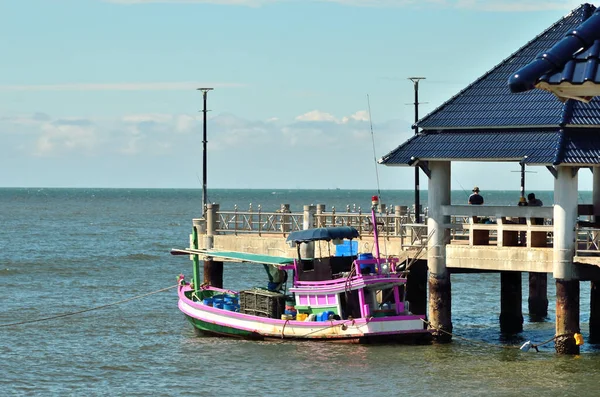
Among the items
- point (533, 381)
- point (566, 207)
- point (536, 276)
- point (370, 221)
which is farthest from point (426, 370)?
point (536, 276)

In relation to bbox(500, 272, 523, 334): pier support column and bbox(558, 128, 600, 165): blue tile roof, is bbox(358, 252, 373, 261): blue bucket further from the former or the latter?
bbox(558, 128, 600, 165): blue tile roof

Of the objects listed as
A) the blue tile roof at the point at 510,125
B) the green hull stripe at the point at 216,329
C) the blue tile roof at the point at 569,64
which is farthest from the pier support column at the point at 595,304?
the blue tile roof at the point at 569,64

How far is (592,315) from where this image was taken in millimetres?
36156

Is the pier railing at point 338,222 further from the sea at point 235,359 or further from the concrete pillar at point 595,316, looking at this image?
the concrete pillar at point 595,316

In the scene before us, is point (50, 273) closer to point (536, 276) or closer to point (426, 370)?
point (536, 276)

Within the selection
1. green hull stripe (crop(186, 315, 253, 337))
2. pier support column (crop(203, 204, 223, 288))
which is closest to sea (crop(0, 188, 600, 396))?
green hull stripe (crop(186, 315, 253, 337))

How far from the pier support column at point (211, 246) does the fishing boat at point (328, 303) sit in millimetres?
4670

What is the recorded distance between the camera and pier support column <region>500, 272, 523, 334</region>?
39.8 metres

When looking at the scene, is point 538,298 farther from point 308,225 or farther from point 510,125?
point 510,125

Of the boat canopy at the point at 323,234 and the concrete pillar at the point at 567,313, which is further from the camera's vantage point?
the boat canopy at the point at 323,234

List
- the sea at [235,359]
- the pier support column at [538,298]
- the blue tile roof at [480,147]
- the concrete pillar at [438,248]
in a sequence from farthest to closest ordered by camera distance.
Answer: the pier support column at [538,298], the concrete pillar at [438,248], the blue tile roof at [480,147], the sea at [235,359]

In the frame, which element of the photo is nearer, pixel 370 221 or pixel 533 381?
pixel 533 381

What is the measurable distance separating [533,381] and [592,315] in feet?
24.2

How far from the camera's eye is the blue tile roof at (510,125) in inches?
1208
